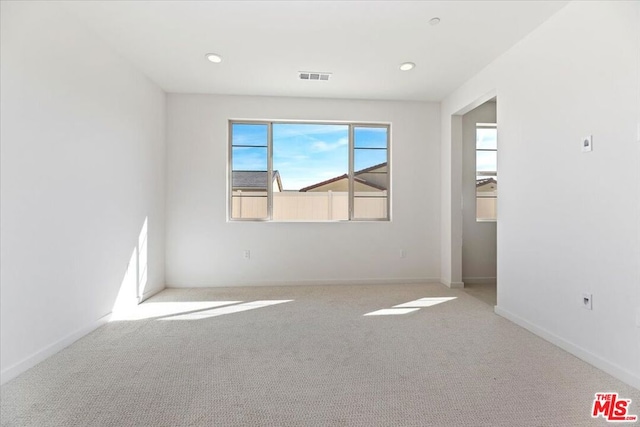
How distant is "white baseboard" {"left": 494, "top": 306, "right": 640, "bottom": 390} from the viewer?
192 centimetres

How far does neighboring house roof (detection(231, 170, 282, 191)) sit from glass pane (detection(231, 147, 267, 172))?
6 cm

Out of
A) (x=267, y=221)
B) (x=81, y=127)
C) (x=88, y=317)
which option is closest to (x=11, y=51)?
(x=81, y=127)

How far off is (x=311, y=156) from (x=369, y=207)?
3.74 ft

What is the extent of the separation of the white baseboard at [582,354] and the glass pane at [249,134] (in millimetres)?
3669

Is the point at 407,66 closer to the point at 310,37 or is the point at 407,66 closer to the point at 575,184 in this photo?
the point at 310,37

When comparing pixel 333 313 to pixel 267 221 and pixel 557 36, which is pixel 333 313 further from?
pixel 557 36

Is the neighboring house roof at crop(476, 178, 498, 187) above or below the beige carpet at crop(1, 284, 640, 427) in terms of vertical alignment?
above

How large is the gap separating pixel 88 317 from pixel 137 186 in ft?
4.73

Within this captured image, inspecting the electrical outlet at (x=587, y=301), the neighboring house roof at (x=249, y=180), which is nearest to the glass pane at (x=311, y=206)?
the neighboring house roof at (x=249, y=180)

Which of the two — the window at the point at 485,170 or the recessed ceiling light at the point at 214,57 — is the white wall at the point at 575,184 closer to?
the window at the point at 485,170

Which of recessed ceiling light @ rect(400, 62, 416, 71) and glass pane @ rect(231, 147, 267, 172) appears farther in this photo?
glass pane @ rect(231, 147, 267, 172)

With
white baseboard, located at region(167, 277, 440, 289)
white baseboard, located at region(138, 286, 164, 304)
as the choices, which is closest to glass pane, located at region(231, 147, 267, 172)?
Result: white baseboard, located at region(167, 277, 440, 289)

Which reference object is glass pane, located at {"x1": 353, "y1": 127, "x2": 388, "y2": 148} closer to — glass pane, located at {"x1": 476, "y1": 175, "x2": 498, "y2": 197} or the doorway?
the doorway

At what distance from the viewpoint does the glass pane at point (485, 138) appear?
4.68 meters
